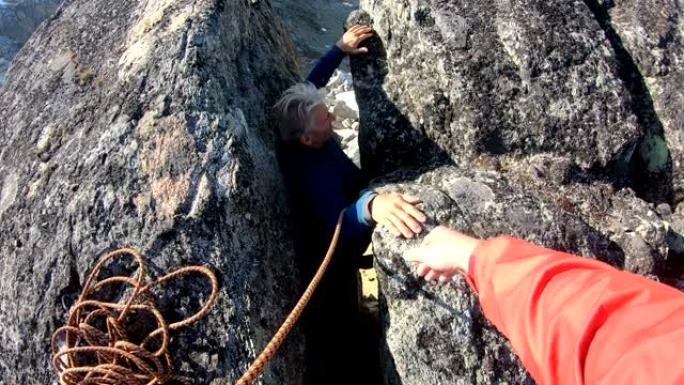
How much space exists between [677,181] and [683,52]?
107 centimetres

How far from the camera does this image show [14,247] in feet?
14.0

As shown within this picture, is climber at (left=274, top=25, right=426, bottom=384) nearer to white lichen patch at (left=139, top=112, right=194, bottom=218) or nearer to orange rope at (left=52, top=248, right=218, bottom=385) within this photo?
white lichen patch at (left=139, top=112, right=194, bottom=218)

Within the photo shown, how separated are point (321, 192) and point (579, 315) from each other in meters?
3.10

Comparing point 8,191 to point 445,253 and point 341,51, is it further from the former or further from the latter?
point 445,253

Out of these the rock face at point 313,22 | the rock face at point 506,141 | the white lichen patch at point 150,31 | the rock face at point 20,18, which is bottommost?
the rock face at point 313,22

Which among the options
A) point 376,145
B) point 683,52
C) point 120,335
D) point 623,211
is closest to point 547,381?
point 120,335

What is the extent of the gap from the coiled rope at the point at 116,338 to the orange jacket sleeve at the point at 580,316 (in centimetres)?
158

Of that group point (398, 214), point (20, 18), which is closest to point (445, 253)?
point (398, 214)

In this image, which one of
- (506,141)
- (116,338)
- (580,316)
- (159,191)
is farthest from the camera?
(506,141)

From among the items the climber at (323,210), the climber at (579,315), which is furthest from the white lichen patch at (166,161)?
the climber at (579,315)

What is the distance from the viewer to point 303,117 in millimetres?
4918

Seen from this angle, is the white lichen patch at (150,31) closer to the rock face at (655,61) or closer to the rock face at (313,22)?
the rock face at (655,61)

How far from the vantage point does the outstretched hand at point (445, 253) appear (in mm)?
2686

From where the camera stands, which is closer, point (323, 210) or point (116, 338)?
point (116, 338)
